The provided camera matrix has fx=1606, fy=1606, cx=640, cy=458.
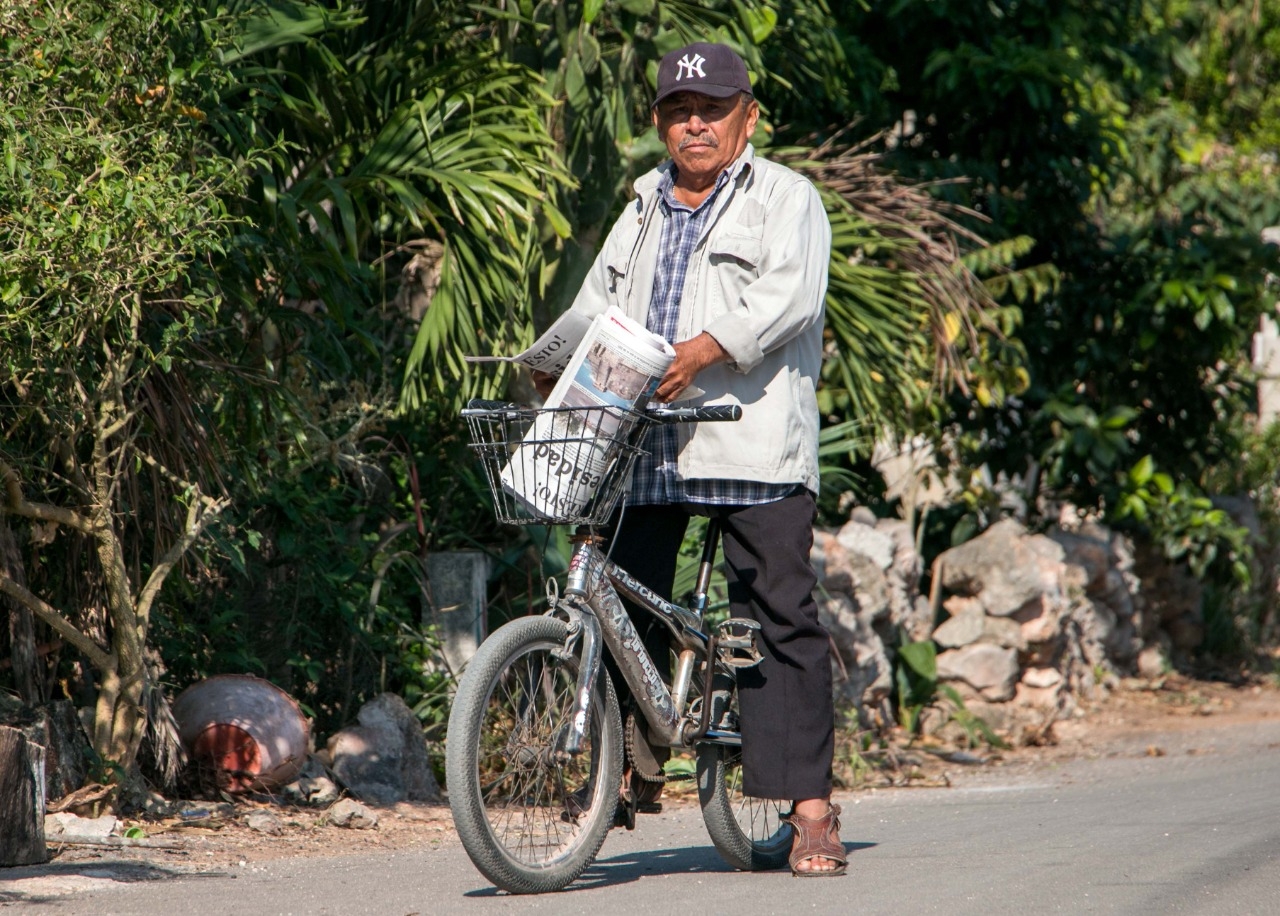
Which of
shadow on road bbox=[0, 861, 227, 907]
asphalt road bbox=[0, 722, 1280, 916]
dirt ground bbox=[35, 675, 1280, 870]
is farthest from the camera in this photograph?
dirt ground bbox=[35, 675, 1280, 870]

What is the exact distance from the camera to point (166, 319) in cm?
453

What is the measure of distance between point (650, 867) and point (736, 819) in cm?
26

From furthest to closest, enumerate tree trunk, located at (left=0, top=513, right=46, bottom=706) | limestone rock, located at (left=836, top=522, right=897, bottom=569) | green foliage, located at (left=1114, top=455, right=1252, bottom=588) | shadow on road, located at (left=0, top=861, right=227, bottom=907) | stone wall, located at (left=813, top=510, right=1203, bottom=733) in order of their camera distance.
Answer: green foliage, located at (left=1114, top=455, right=1252, bottom=588) → limestone rock, located at (left=836, top=522, right=897, bottom=569) → stone wall, located at (left=813, top=510, right=1203, bottom=733) → tree trunk, located at (left=0, top=513, right=46, bottom=706) → shadow on road, located at (left=0, top=861, right=227, bottom=907)

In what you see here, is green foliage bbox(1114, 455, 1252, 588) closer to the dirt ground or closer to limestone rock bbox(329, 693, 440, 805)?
the dirt ground

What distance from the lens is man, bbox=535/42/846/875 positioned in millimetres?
3619

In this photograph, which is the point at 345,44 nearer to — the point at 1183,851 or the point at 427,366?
the point at 427,366

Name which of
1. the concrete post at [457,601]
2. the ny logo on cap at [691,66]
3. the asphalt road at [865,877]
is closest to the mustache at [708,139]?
the ny logo on cap at [691,66]

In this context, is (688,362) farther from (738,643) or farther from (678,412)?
(738,643)

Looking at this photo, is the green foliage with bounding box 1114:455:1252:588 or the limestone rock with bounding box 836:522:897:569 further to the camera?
the green foliage with bounding box 1114:455:1252:588

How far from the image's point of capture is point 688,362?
3453mm

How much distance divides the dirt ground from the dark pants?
1303mm

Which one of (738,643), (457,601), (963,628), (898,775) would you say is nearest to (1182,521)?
(963,628)

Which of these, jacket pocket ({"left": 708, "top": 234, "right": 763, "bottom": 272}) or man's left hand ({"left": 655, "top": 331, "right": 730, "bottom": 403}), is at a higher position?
jacket pocket ({"left": 708, "top": 234, "right": 763, "bottom": 272})

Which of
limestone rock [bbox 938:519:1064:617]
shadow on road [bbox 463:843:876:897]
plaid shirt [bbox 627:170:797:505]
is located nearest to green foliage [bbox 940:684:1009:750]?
limestone rock [bbox 938:519:1064:617]
